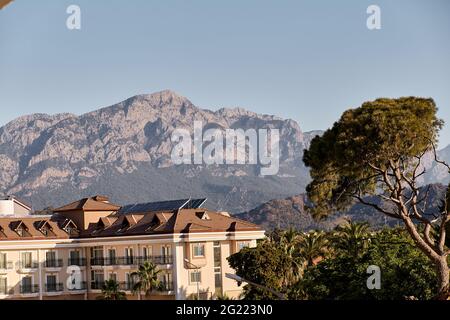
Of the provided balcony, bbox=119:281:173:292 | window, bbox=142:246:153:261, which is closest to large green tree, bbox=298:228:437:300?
balcony, bbox=119:281:173:292

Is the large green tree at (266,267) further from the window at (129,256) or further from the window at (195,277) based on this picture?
the window at (129,256)

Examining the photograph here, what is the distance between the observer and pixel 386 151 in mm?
19438

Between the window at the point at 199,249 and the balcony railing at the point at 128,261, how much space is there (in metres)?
1.73

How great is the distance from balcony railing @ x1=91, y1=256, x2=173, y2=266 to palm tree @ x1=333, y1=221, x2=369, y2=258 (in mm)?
11220

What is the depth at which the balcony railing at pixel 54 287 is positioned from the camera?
55.5 meters

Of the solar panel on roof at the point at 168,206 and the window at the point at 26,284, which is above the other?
the solar panel on roof at the point at 168,206

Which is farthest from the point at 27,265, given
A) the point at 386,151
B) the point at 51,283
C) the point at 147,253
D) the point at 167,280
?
the point at 386,151

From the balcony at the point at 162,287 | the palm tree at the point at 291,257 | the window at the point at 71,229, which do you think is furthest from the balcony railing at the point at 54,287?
the palm tree at the point at 291,257

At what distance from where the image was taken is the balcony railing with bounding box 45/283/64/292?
55.5 m

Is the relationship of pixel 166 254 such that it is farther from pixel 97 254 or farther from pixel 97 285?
pixel 97 254

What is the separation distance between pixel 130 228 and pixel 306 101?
35011mm

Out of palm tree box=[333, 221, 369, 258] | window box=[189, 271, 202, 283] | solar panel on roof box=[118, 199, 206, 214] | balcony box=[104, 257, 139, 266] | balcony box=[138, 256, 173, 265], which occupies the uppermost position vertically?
solar panel on roof box=[118, 199, 206, 214]

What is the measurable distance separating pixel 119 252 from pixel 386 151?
123 feet

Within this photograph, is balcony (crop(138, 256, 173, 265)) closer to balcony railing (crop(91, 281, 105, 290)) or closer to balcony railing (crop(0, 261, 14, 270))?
balcony railing (crop(91, 281, 105, 290))
